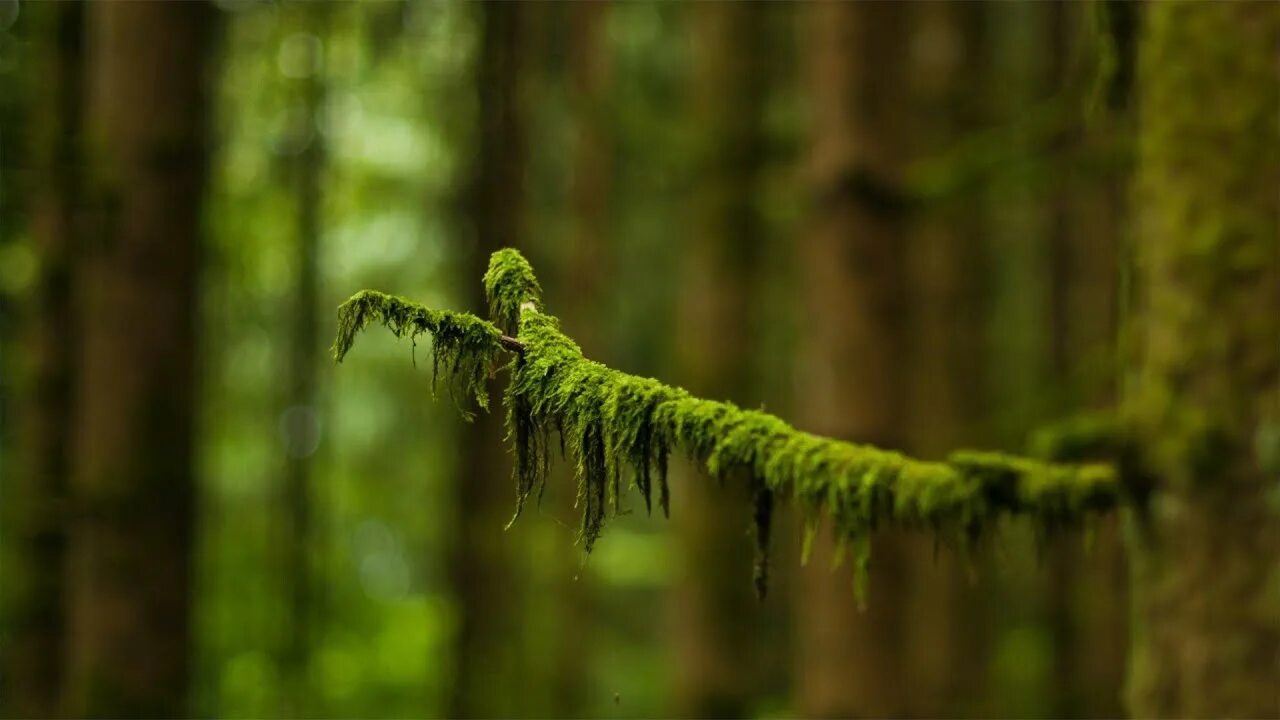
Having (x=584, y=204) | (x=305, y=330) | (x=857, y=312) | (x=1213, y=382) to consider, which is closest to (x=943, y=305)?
(x=584, y=204)

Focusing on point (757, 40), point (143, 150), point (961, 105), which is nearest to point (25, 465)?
point (143, 150)

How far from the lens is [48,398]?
241 inches

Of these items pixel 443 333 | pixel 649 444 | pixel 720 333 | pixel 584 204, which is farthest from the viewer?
pixel 584 204

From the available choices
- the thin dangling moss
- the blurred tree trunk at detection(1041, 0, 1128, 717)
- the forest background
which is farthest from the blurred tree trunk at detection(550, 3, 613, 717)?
the thin dangling moss

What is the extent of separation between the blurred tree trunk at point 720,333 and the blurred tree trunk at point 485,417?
6.80 ft

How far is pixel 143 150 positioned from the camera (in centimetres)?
551

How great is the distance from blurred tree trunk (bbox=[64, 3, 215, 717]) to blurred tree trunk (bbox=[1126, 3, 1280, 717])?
424 centimetres

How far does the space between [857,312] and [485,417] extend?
2.16 meters

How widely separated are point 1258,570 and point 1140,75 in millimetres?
1444

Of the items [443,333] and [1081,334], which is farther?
[1081,334]

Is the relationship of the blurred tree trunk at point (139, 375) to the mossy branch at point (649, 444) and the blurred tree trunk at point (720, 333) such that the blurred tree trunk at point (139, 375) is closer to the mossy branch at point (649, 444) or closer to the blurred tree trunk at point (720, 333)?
the mossy branch at point (649, 444)

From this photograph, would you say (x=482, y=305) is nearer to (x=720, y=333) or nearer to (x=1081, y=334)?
(x=720, y=333)

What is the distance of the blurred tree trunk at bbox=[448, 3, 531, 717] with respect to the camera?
21.3ft

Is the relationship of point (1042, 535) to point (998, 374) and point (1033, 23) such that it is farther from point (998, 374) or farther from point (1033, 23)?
point (998, 374)
